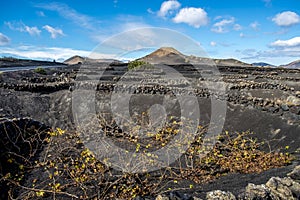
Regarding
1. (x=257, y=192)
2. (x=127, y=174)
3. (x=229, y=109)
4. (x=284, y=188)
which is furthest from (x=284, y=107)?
(x=257, y=192)

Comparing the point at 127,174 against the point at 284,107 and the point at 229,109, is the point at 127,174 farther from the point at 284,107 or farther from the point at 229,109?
the point at 284,107

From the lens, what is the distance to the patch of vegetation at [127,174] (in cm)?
777

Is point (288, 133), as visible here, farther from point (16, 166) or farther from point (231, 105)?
point (16, 166)

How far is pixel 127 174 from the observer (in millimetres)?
8500

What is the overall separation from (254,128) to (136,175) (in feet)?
20.3

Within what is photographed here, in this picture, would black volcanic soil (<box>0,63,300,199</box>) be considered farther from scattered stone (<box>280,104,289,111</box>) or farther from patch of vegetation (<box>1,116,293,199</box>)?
patch of vegetation (<box>1,116,293,199</box>)

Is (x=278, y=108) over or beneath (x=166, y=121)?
over

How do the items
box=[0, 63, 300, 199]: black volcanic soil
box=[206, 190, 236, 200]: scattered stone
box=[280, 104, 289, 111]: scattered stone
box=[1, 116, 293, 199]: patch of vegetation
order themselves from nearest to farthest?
1. box=[206, 190, 236, 200]: scattered stone
2. box=[1, 116, 293, 199]: patch of vegetation
3. box=[0, 63, 300, 199]: black volcanic soil
4. box=[280, 104, 289, 111]: scattered stone

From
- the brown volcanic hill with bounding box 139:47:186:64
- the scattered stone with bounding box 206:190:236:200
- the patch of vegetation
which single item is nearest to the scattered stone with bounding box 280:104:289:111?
the patch of vegetation

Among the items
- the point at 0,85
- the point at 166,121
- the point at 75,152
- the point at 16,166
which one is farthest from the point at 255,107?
the point at 0,85

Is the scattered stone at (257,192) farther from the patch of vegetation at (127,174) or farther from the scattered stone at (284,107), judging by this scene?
the scattered stone at (284,107)

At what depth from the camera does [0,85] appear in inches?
731

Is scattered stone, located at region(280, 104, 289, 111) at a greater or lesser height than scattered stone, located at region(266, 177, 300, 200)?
greater

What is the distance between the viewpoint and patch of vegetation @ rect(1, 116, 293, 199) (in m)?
7.77
